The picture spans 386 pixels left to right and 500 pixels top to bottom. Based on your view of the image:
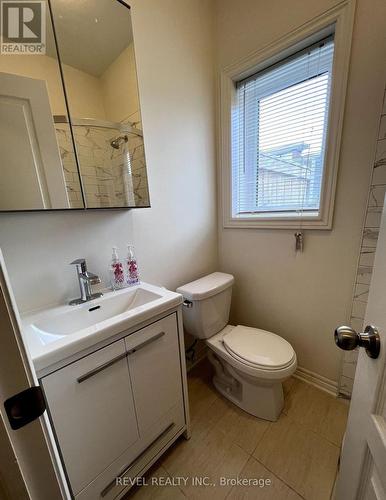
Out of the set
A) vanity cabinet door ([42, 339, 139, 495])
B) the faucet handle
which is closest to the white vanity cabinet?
vanity cabinet door ([42, 339, 139, 495])

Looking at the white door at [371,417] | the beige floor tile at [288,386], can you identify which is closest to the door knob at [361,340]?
the white door at [371,417]

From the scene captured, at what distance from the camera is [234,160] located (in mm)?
1570

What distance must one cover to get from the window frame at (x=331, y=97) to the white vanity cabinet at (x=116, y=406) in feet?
3.16

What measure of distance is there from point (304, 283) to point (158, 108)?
1404mm

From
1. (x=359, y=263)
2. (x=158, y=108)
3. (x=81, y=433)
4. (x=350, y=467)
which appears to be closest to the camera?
(x=350, y=467)

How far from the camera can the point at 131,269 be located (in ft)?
3.82

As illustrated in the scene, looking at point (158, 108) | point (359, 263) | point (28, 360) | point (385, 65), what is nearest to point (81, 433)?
point (28, 360)

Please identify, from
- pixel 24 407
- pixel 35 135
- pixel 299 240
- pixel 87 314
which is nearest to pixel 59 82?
pixel 35 135

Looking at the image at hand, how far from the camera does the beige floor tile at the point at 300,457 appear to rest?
0.95 metres

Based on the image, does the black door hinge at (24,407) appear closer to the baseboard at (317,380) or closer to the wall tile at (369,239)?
the wall tile at (369,239)

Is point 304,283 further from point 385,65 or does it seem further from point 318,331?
point 385,65

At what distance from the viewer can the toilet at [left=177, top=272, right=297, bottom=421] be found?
1128 millimetres

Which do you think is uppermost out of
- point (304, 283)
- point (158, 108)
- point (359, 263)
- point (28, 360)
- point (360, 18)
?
point (360, 18)

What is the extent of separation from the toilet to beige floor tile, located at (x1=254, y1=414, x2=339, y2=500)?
3.9 inches
